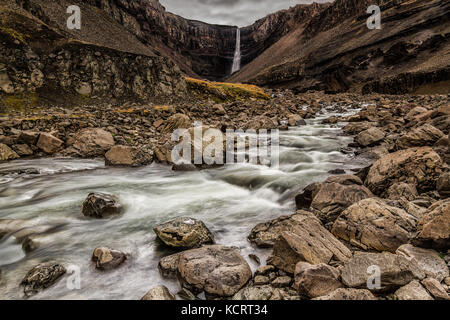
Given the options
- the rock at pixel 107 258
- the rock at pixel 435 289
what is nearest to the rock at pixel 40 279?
the rock at pixel 107 258

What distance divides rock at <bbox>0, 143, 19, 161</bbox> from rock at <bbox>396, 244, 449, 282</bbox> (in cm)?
1012

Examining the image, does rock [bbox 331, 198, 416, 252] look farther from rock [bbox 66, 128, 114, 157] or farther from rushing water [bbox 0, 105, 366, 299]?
rock [bbox 66, 128, 114, 157]

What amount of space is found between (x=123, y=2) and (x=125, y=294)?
81.9 m

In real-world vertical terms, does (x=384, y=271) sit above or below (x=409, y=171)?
below

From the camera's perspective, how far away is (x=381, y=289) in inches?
81.7

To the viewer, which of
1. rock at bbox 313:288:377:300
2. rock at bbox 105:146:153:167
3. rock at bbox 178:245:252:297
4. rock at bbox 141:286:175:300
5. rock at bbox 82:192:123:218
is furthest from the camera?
rock at bbox 105:146:153:167

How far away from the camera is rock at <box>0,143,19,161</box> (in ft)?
24.9

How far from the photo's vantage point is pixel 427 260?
228 centimetres

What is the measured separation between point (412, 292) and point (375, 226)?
971mm

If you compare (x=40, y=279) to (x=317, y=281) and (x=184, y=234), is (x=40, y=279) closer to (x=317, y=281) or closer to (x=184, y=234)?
(x=184, y=234)

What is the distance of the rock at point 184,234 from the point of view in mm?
3297

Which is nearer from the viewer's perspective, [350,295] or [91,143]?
[350,295]

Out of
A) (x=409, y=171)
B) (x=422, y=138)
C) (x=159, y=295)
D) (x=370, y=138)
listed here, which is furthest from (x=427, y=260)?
(x=370, y=138)

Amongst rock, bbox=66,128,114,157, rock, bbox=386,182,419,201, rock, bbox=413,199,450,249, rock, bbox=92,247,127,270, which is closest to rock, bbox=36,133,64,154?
rock, bbox=66,128,114,157
